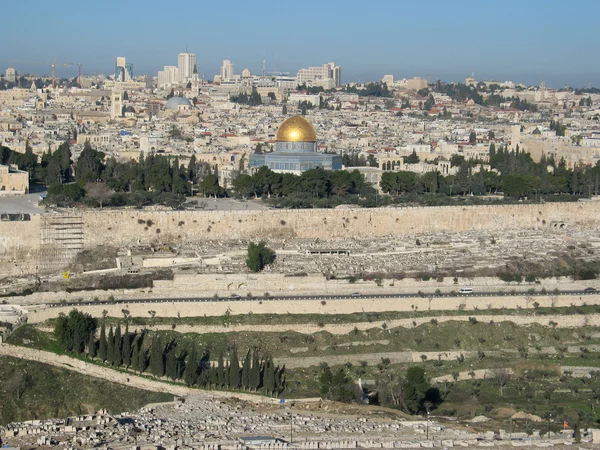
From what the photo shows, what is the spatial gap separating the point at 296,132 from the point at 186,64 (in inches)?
3692

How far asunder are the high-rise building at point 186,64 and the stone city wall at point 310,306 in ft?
369

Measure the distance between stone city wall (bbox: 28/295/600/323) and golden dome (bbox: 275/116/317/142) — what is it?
21.0 meters

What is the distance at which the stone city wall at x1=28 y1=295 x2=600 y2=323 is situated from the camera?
110ft

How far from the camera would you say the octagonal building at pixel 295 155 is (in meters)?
53.9

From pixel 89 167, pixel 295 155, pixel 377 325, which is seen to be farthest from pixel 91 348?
pixel 295 155

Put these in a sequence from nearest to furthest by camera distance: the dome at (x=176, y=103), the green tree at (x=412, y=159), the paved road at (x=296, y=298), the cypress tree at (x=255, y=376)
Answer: the cypress tree at (x=255, y=376)
the paved road at (x=296, y=298)
the green tree at (x=412, y=159)
the dome at (x=176, y=103)

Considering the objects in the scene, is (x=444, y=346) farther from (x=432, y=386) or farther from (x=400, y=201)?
(x=400, y=201)

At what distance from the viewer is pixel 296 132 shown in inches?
2185

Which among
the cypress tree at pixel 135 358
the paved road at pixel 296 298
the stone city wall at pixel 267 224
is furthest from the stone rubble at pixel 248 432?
the stone city wall at pixel 267 224

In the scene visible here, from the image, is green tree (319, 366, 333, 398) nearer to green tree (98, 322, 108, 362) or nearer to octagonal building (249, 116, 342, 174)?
green tree (98, 322, 108, 362)

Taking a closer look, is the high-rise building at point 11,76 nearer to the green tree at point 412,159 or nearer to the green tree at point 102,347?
the green tree at point 412,159

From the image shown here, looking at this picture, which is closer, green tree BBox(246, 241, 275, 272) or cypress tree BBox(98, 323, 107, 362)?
cypress tree BBox(98, 323, 107, 362)

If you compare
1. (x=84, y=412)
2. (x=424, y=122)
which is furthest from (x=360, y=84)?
(x=84, y=412)

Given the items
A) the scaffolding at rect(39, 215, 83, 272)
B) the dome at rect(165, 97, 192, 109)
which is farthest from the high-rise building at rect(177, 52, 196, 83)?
the scaffolding at rect(39, 215, 83, 272)
